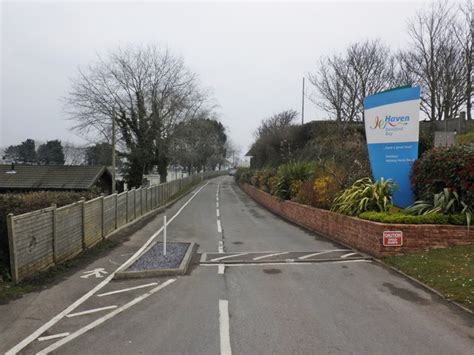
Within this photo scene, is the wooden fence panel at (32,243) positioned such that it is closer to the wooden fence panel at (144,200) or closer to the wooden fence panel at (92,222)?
the wooden fence panel at (92,222)

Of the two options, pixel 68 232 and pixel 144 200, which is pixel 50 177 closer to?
pixel 144 200

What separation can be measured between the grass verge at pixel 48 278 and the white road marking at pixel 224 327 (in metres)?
3.78

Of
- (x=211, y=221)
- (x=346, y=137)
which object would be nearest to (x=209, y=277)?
(x=211, y=221)

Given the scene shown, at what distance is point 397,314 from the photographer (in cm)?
647

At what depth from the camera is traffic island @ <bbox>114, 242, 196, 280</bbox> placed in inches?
359

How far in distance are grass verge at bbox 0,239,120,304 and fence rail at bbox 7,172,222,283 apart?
14cm

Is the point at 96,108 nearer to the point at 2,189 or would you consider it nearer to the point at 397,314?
the point at 2,189

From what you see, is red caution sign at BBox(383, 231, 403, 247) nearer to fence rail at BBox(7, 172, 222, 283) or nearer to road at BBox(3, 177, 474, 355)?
road at BBox(3, 177, 474, 355)

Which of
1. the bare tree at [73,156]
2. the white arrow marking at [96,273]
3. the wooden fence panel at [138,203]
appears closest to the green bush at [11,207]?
the white arrow marking at [96,273]

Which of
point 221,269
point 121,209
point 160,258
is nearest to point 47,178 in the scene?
point 121,209

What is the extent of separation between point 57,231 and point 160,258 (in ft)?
8.40

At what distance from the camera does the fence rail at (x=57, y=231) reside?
848 centimetres

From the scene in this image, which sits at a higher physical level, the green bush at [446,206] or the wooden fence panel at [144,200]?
the green bush at [446,206]

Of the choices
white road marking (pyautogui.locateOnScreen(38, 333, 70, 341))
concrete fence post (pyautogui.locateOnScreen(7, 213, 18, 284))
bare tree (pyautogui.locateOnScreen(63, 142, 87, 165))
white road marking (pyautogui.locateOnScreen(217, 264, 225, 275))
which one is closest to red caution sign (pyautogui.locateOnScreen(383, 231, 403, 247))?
white road marking (pyautogui.locateOnScreen(217, 264, 225, 275))
